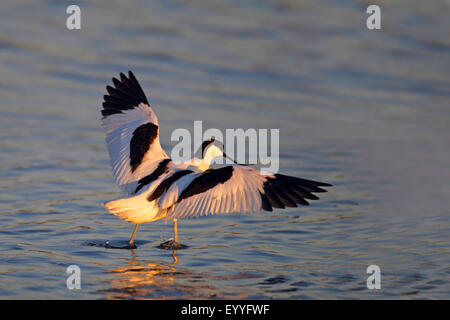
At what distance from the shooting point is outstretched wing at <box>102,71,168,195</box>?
804 centimetres

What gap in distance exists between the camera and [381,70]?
15352mm

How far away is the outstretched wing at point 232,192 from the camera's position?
7.29m

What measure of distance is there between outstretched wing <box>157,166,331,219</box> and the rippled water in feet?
1.80

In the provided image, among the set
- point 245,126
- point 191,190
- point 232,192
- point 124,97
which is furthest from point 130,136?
point 245,126

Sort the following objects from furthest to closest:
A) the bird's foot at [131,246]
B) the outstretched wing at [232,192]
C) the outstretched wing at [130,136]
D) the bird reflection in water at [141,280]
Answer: the outstretched wing at [130,136] < the bird's foot at [131,246] < the outstretched wing at [232,192] < the bird reflection in water at [141,280]

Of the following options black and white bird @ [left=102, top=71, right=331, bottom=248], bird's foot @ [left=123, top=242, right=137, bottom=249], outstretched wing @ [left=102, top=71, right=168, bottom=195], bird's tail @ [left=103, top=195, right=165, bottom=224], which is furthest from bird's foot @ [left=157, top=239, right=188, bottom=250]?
outstretched wing @ [left=102, top=71, right=168, bottom=195]

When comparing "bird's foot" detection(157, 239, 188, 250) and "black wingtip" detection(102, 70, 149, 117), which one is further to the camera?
"black wingtip" detection(102, 70, 149, 117)

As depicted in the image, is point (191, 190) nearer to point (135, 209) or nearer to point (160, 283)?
point (135, 209)

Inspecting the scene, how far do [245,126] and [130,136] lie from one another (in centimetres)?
406

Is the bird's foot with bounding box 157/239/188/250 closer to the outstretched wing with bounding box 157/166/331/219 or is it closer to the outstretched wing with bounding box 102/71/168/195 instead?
the outstretched wing with bounding box 157/166/331/219

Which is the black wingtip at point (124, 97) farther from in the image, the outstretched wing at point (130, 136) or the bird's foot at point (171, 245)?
the bird's foot at point (171, 245)

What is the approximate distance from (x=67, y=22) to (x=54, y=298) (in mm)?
11146

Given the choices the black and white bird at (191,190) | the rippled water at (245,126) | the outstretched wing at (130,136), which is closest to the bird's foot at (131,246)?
the black and white bird at (191,190)

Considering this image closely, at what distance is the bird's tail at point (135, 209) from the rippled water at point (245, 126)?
1.32 ft
